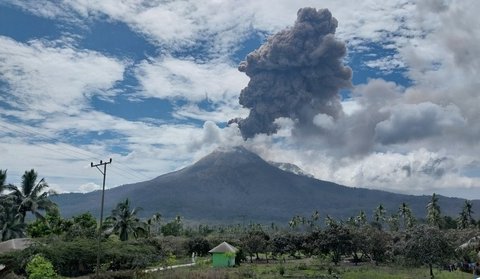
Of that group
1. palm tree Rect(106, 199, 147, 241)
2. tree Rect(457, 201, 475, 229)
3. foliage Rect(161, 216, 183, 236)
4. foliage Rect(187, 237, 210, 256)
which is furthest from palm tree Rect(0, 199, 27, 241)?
tree Rect(457, 201, 475, 229)

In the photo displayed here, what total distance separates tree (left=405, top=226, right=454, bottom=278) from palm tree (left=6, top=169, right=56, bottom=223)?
40731 mm

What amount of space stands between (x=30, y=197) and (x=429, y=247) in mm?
43979

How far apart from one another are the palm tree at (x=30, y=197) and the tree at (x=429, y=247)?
40731 millimetres

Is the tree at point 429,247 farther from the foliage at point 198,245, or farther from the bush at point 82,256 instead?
the foliage at point 198,245

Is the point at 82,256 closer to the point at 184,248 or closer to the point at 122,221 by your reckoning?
the point at 122,221

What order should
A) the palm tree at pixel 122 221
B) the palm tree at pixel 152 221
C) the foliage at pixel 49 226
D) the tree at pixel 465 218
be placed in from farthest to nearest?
the tree at pixel 465 218 → the palm tree at pixel 152 221 → the palm tree at pixel 122 221 → the foliage at pixel 49 226

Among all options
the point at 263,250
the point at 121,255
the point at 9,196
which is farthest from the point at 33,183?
the point at 263,250

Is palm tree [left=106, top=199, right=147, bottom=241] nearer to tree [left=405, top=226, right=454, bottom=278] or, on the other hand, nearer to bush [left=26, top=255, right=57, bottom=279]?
bush [left=26, top=255, right=57, bottom=279]

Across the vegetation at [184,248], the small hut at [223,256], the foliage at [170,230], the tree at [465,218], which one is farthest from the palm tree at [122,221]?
the tree at [465,218]

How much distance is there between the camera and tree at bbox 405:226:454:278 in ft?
153

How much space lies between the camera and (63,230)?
6419 cm

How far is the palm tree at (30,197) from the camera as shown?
188 ft

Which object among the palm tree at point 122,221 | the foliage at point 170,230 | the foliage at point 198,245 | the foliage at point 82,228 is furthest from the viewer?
the foliage at point 170,230

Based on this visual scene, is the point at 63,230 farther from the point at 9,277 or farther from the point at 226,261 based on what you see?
the point at 9,277
